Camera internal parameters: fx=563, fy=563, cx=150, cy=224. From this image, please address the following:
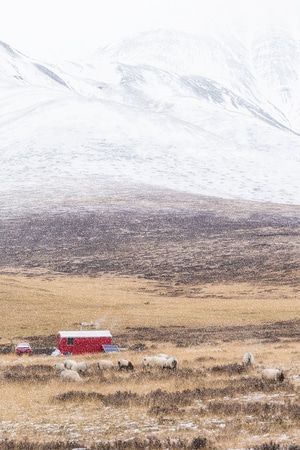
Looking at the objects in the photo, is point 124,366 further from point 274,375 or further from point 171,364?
point 274,375

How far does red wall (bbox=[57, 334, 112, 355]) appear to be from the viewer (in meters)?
37.2

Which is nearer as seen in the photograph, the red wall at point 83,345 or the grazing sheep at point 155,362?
the grazing sheep at point 155,362

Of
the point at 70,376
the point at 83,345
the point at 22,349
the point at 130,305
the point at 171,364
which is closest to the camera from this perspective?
the point at 70,376

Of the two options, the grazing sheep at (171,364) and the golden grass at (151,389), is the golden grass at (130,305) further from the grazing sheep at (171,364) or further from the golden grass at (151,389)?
the grazing sheep at (171,364)

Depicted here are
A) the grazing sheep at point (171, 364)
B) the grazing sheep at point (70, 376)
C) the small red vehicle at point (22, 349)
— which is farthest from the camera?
the small red vehicle at point (22, 349)

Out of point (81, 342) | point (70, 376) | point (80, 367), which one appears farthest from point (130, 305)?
point (70, 376)

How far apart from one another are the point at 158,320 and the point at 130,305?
11.2 m

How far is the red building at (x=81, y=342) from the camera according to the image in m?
37.2

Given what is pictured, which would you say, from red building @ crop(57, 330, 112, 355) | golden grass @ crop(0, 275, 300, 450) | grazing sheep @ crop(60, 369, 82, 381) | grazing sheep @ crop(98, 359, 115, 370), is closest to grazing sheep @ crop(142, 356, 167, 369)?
golden grass @ crop(0, 275, 300, 450)

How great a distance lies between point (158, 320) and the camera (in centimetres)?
5522

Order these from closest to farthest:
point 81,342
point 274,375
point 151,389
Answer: point 151,389 → point 274,375 → point 81,342

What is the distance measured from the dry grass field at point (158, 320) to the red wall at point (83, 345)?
2051 mm

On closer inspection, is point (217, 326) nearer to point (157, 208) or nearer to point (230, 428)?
point (230, 428)

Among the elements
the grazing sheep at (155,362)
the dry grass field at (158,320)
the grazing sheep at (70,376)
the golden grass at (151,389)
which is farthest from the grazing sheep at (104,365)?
the grazing sheep at (70,376)
